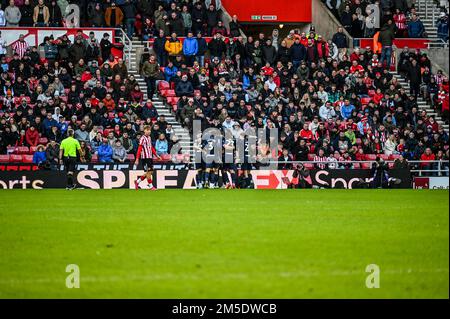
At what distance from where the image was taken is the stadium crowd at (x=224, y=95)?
1273 inches

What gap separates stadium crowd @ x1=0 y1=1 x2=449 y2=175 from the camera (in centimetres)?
3234

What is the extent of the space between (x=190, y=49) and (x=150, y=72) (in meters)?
2.23

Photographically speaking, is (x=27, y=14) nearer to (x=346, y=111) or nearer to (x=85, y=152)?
(x=85, y=152)

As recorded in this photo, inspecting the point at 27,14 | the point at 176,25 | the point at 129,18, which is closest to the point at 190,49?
the point at 176,25

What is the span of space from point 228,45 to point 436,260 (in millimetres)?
26691

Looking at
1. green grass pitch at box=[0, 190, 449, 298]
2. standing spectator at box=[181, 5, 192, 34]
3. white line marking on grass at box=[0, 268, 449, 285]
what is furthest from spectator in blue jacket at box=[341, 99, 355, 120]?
white line marking on grass at box=[0, 268, 449, 285]

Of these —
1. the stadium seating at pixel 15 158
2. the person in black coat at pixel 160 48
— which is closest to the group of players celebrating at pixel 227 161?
the stadium seating at pixel 15 158

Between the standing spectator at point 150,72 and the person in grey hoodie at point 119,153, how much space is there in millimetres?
4291

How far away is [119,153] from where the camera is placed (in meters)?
31.5

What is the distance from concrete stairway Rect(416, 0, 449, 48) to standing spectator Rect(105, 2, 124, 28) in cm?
1415

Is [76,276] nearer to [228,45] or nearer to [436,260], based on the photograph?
[436,260]

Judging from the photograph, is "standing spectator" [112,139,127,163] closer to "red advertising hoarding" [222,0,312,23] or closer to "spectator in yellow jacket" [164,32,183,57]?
"spectator in yellow jacket" [164,32,183,57]

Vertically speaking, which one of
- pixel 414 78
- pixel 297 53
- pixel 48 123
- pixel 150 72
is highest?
pixel 297 53
